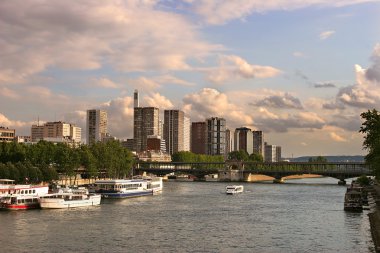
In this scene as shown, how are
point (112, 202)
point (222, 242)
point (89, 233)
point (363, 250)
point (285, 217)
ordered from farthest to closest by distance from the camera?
point (112, 202) → point (285, 217) → point (89, 233) → point (222, 242) → point (363, 250)

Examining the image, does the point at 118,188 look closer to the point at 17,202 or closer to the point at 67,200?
the point at 67,200

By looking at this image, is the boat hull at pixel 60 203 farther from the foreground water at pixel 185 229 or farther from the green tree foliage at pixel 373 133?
the green tree foliage at pixel 373 133

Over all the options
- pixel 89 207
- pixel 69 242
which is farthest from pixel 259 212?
pixel 69 242

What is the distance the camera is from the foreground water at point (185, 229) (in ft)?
208

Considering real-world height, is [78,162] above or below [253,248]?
above

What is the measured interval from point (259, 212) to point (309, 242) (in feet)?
117

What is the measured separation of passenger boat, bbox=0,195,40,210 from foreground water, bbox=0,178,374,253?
3.09 metres

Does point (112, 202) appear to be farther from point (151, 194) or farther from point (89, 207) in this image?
point (151, 194)

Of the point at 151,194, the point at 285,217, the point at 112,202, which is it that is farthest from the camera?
the point at 151,194

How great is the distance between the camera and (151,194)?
15288 centimetres

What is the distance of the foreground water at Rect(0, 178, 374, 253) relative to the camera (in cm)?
6342

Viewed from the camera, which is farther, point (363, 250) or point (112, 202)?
point (112, 202)

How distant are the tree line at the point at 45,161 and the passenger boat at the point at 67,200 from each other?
34.5 m

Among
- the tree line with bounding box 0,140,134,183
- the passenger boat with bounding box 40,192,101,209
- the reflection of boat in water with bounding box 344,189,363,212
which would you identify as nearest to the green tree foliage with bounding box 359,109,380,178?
the reflection of boat in water with bounding box 344,189,363,212
